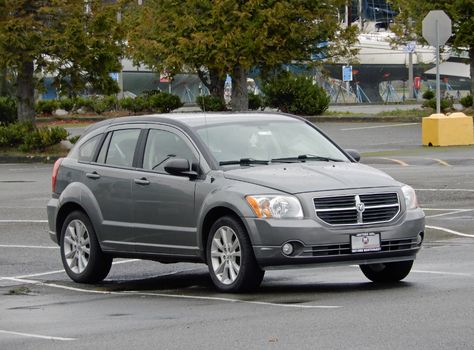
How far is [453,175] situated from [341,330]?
15.6 meters

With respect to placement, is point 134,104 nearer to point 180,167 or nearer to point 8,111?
point 8,111

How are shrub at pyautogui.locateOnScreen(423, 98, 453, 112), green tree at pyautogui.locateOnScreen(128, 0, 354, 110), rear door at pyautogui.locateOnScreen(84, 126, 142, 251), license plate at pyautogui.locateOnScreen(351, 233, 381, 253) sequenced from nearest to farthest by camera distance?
1. license plate at pyautogui.locateOnScreen(351, 233, 381, 253)
2. rear door at pyautogui.locateOnScreen(84, 126, 142, 251)
3. green tree at pyautogui.locateOnScreen(128, 0, 354, 110)
4. shrub at pyautogui.locateOnScreen(423, 98, 453, 112)

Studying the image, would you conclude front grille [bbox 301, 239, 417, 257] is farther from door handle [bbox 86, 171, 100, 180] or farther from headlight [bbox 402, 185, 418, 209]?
door handle [bbox 86, 171, 100, 180]

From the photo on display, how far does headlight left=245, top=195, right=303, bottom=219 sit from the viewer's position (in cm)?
1141

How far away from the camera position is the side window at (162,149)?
41.8ft

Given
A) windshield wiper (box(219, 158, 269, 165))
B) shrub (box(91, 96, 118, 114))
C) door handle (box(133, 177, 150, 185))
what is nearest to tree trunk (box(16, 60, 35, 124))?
shrub (box(91, 96, 118, 114))

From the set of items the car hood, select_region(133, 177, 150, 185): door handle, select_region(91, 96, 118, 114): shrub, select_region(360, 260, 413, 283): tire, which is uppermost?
the car hood

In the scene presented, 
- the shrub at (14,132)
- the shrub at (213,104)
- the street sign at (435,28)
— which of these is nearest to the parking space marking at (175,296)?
the street sign at (435,28)

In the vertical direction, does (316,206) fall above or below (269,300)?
above

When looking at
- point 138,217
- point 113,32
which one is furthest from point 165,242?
point 113,32

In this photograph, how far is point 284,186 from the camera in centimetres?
1155

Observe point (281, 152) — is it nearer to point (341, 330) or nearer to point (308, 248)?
point (308, 248)

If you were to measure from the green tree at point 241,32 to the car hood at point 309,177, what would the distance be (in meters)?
26.4

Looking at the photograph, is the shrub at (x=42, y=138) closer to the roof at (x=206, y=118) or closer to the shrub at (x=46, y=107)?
the shrub at (x=46, y=107)
